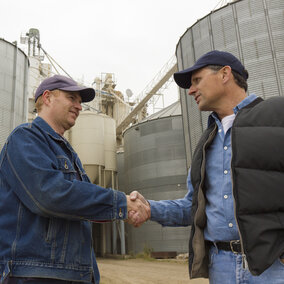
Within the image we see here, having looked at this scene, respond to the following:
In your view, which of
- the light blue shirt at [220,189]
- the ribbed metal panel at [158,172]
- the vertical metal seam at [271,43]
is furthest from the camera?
the ribbed metal panel at [158,172]

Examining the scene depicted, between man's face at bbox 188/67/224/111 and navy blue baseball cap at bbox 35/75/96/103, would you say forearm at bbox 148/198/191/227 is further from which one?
navy blue baseball cap at bbox 35/75/96/103

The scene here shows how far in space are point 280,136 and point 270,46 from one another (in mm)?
12770

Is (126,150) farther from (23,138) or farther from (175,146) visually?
(23,138)

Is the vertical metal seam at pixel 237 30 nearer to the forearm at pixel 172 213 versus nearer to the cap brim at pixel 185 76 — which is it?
the cap brim at pixel 185 76

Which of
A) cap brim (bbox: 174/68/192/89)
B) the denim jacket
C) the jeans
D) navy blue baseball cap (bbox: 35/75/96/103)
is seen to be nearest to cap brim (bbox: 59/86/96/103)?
navy blue baseball cap (bbox: 35/75/96/103)

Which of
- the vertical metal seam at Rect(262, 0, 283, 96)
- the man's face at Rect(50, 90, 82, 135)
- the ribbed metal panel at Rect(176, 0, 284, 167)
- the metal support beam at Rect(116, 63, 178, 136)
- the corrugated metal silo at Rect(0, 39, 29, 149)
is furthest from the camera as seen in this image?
the metal support beam at Rect(116, 63, 178, 136)

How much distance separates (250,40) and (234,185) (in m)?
13.3

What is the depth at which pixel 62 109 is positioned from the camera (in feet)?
11.1

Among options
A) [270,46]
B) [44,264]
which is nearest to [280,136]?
[44,264]

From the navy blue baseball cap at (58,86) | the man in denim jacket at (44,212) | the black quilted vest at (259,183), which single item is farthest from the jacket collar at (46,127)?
the black quilted vest at (259,183)

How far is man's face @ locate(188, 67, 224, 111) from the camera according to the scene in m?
3.26

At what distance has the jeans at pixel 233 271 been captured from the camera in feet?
7.66

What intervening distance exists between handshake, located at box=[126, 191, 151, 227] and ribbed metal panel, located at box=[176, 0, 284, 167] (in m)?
11.2

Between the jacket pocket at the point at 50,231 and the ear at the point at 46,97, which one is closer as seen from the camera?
the jacket pocket at the point at 50,231
